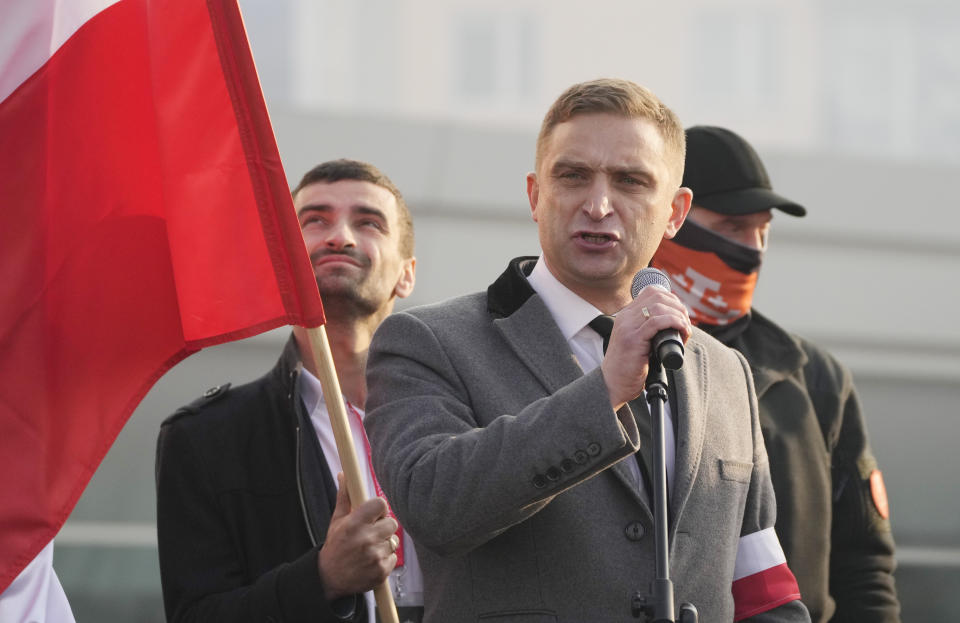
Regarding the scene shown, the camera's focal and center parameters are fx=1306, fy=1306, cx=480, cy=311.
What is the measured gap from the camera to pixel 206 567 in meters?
2.76

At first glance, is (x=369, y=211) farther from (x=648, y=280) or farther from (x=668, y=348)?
(x=668, y=348)

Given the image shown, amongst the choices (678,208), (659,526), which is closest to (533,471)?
(659,526)

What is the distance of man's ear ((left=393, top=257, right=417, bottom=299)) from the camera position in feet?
11.5

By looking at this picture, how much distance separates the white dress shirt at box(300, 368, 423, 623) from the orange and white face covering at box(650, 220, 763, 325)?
90 cm

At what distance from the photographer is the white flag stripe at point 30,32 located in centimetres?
243

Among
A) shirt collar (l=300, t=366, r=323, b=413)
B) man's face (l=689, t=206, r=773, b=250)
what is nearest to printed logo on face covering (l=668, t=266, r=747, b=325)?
man's face (l=689, t=206, r=773, b=250)

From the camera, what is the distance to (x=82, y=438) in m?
2.36

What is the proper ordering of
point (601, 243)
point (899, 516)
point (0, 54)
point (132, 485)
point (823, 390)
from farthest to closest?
→ point (899, 516) < point (132, 485) < point (823, 390) < point (0, 54) < point (601, 243)

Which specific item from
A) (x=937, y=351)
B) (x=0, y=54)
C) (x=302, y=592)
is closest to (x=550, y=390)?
(x=302, y=592)

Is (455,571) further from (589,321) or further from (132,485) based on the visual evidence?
(132,485)

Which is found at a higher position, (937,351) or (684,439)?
(684,439)

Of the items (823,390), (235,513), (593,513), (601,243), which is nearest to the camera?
(593,513)

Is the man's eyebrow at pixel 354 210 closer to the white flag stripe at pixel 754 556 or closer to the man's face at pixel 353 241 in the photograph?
the man's face at pixel 353 241

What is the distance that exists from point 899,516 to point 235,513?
601 centimetres
